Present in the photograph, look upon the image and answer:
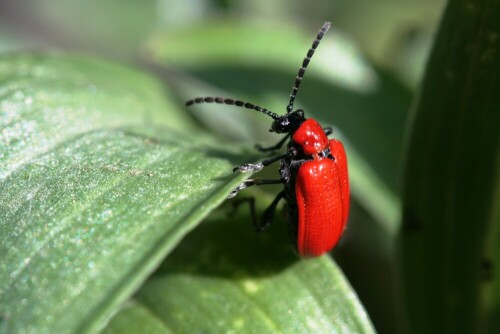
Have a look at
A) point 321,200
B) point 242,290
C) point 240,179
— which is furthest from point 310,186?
point 240,179

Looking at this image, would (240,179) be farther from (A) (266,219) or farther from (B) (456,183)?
(B) (456,183)

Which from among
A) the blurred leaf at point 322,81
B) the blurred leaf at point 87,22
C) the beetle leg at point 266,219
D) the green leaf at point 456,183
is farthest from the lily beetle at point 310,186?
the blurred leaf at point 87,22

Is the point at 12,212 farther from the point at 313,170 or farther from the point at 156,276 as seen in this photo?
the point at 313,170

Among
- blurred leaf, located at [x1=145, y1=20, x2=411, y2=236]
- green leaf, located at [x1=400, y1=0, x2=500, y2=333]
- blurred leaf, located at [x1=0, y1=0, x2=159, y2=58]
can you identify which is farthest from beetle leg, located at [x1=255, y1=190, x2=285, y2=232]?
blurred leaf, located at [x1=0, y1=0, x2=159, y2=58]

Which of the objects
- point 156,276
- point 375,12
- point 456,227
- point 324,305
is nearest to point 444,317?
point 456,227

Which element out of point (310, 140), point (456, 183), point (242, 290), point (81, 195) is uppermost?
point (310, 140)

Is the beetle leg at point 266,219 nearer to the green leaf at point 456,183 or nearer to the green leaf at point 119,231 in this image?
the green leaf at point 119,231
